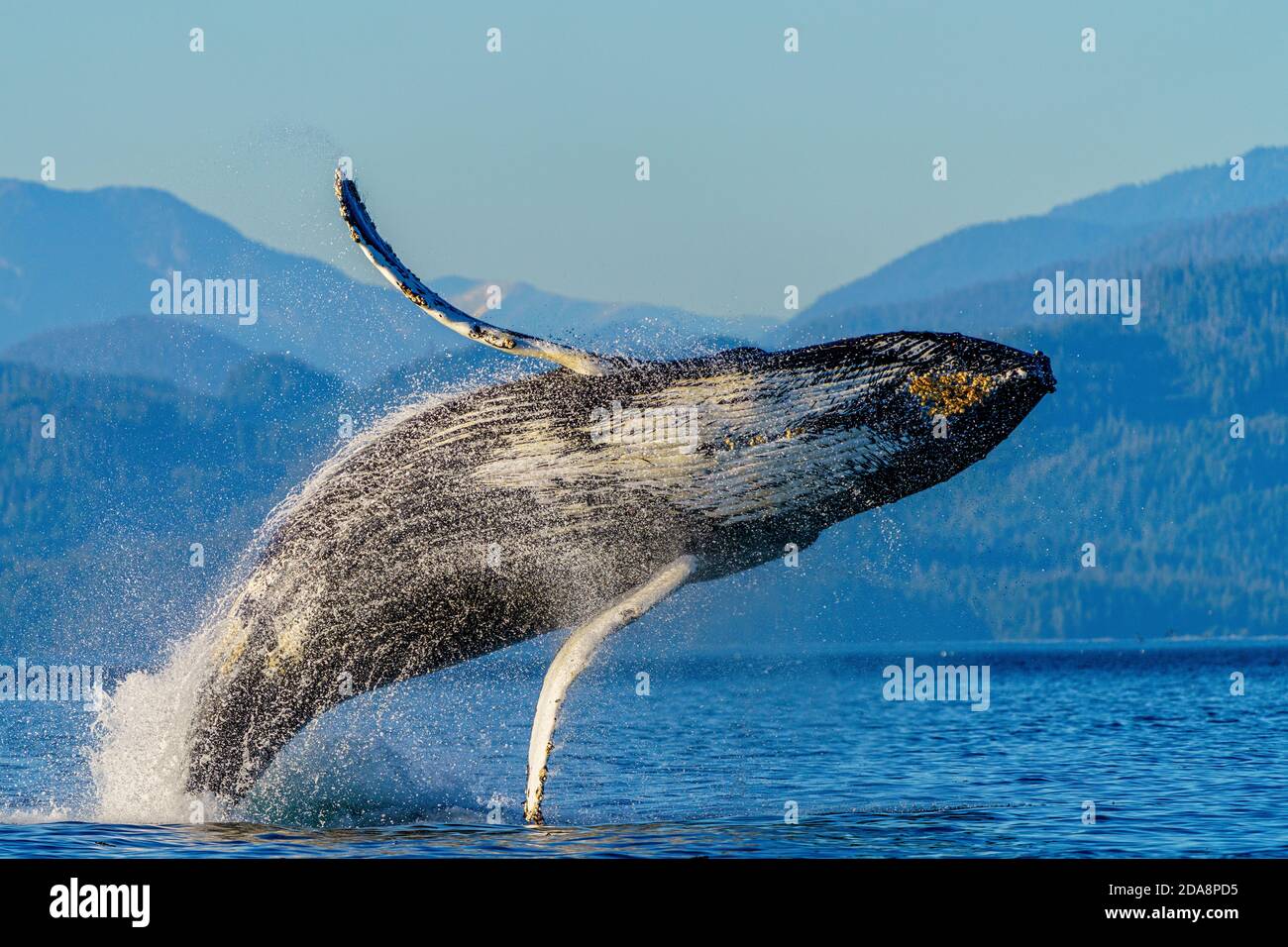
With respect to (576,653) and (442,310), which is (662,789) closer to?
(576,653)

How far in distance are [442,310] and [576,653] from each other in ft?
10.4

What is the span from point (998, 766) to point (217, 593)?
21963mm

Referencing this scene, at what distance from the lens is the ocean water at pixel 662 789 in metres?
15.9

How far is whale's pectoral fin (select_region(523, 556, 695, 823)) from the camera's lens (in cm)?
1399

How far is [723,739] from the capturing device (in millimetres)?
44750

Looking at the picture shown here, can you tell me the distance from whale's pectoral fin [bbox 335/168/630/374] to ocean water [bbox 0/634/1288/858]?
295cm

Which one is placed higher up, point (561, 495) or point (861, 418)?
point (861, 418)

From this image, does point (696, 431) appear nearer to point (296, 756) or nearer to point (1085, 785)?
point (296, 756)

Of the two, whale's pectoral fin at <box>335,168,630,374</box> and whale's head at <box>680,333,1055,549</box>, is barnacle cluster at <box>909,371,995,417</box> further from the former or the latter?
whale's pectoral fin at <box>335,168,630,374</box>
